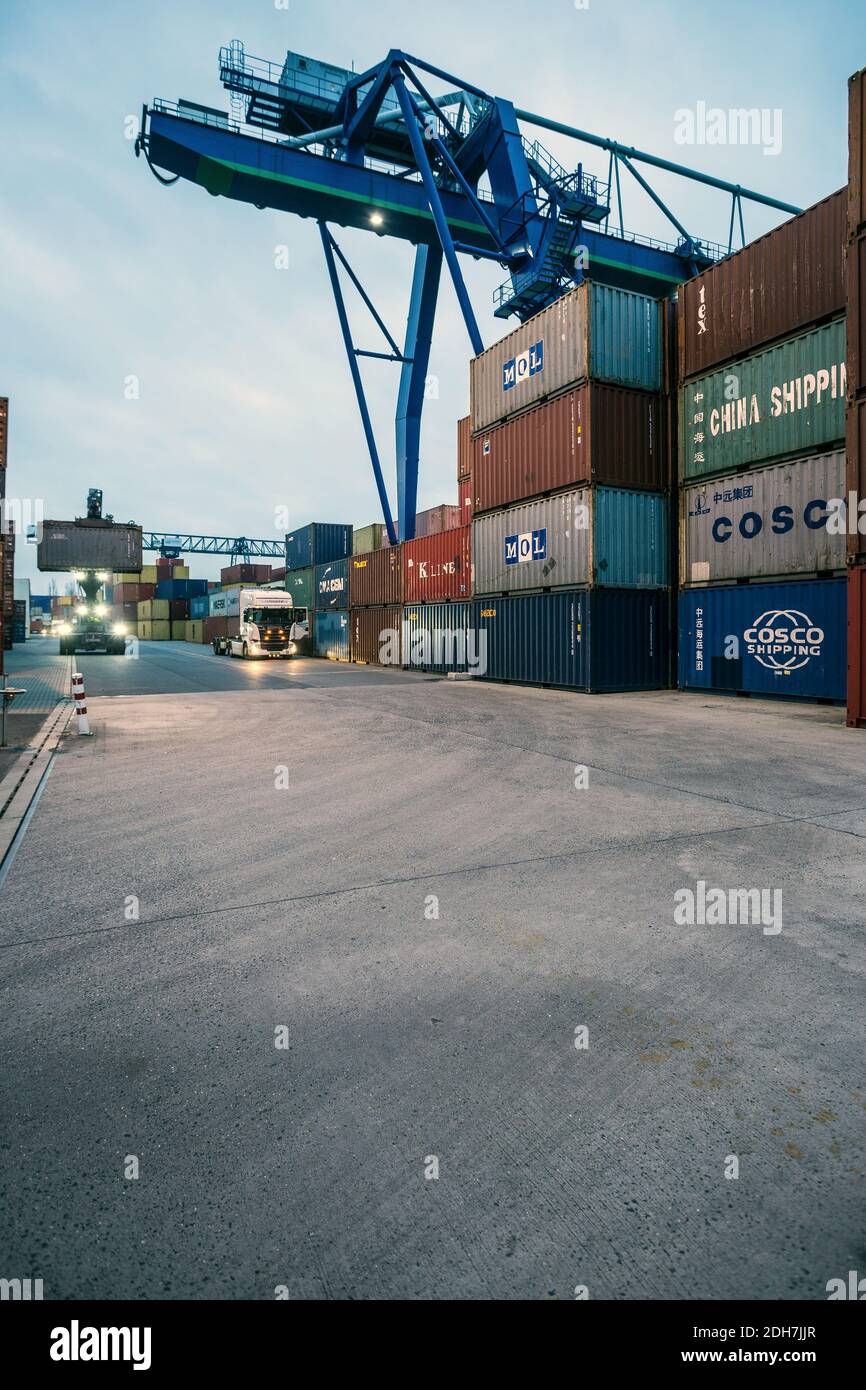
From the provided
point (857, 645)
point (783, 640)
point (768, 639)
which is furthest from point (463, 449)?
point (857, 645)

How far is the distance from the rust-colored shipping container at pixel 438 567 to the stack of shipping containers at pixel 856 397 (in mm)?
12820

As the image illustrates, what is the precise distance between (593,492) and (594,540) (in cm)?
116

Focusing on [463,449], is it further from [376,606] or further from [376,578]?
[376,606]

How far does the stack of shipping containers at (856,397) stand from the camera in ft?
36.3

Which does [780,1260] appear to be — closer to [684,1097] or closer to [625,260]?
[684,1097]

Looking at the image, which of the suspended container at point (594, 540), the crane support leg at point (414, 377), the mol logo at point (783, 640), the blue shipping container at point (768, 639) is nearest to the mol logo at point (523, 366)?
the suspended container at point (594, 540)

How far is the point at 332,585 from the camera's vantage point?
3662 centimetres

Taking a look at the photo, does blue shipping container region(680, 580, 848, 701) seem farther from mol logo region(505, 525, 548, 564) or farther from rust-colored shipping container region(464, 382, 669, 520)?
mol logo region(505, 525, 548, 564)

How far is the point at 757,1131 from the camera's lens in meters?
2.29

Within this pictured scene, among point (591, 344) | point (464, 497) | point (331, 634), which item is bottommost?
point (331, 634)
